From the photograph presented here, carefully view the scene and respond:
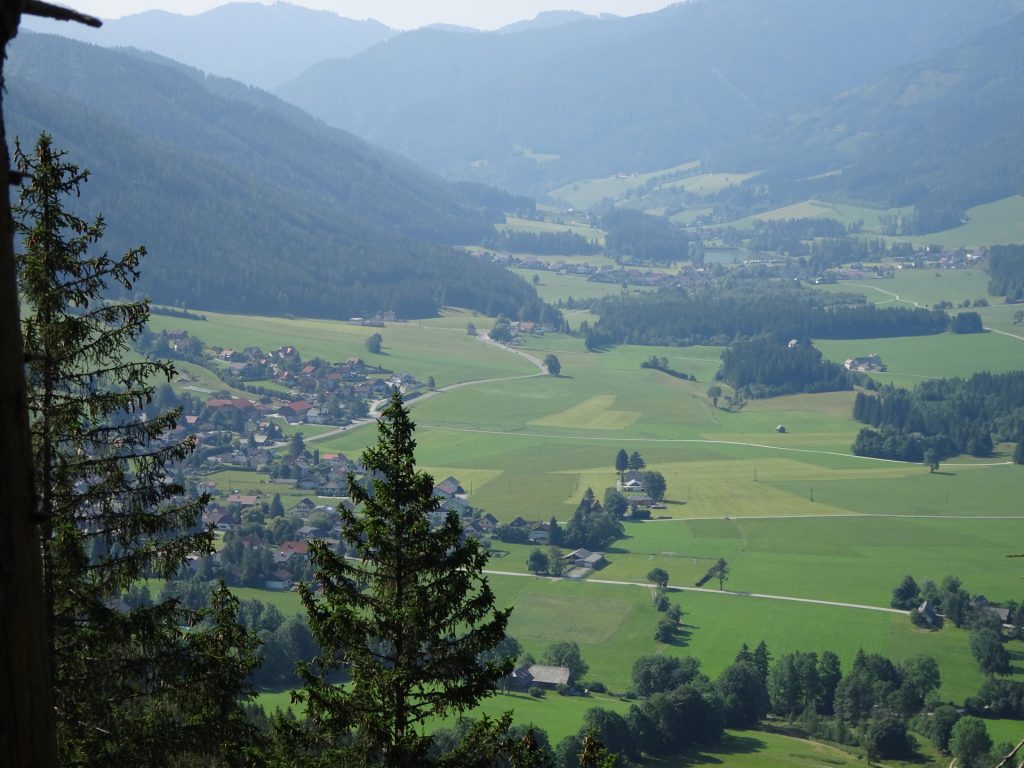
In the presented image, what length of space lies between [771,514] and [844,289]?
8541cm

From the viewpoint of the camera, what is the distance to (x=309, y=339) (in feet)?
345

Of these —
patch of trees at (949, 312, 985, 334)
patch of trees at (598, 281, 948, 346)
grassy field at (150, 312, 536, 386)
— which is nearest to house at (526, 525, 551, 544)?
grassy field at (150, 312, 536, 386)

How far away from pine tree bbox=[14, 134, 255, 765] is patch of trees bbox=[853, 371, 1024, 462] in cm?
6767

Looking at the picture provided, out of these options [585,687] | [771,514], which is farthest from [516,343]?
[585,687]

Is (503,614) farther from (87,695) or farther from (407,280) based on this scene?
(407,280)

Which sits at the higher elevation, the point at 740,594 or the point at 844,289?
the point at 844,289

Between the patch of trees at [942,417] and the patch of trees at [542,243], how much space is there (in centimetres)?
8967

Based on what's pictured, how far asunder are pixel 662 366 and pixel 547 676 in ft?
207

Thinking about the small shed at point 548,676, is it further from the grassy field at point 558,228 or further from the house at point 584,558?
the grassy field at point 558,228

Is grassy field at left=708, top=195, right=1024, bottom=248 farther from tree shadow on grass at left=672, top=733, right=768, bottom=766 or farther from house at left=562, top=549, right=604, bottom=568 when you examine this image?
tree shadow on grass at left=672, top=733, right=768, bottom=766

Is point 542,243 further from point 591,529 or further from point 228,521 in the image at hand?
point 228,521

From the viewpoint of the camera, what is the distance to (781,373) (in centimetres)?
9206

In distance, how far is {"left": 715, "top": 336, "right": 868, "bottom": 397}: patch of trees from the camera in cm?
9044

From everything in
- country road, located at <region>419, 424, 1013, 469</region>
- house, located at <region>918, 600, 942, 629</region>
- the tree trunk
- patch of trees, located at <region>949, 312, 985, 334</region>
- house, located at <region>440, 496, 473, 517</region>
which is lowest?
house, located at <region>918, 600, 942, 629</region>
